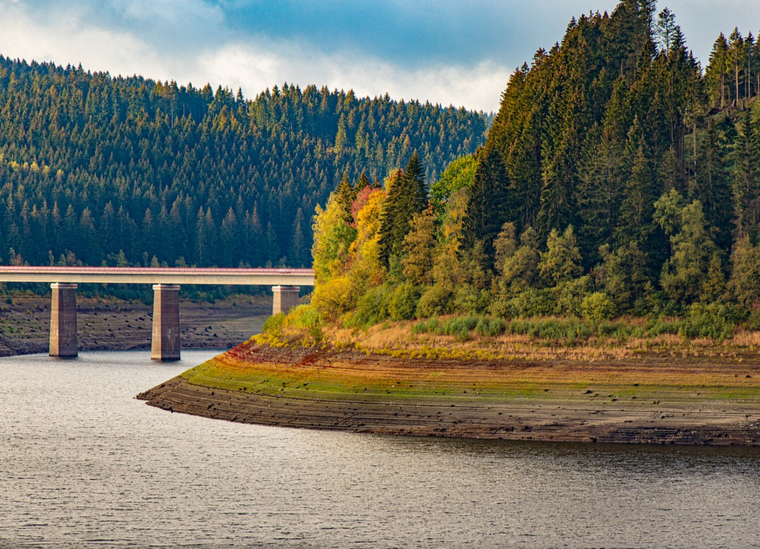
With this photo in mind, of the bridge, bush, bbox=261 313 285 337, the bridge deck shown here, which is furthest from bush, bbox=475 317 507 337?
the bridge deck

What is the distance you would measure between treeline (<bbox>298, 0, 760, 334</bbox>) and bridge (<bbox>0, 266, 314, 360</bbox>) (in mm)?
47502

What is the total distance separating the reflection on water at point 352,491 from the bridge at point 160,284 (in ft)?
271

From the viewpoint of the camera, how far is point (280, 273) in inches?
6250

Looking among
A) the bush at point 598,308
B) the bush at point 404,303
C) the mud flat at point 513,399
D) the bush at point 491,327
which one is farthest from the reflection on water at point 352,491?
the bush at point 404,303

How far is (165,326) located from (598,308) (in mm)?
90884

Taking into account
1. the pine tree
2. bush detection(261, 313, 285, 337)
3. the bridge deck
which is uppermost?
the pine tree

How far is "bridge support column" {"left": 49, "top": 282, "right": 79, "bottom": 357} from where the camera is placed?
16600 centimetres

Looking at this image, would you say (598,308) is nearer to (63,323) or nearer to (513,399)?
(513,399)

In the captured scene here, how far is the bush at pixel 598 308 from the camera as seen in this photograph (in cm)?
8194

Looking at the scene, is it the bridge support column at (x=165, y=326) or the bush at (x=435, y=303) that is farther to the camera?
the bridge support column at (x=165, y=326)

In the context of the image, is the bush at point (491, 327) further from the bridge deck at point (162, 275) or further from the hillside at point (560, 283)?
the bridge deck at point (162, 275)

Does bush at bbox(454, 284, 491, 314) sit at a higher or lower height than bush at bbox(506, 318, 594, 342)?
higher

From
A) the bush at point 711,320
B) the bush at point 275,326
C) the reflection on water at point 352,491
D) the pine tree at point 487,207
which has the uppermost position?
the pine tree at point 487,207

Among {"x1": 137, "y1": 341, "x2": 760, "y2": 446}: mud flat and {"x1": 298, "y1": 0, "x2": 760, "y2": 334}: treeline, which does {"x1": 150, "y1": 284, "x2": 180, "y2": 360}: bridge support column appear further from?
{"x1": 137, "y1": 341, "x2": 760, "y2": 446}: mud flat
